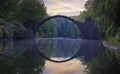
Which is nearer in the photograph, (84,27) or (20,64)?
(20,64)

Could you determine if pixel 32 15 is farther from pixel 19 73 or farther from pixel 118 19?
pixel 19 73

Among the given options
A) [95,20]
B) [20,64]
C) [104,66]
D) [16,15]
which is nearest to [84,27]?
[16,15]

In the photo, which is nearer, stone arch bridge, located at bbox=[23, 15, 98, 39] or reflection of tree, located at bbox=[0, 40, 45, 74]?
reflection of tree, located at bbox=[0, 40, 45, 74]

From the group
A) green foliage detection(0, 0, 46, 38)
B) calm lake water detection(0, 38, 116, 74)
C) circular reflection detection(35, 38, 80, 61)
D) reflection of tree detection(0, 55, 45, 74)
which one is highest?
green foliage detection(0, 0, 46, 38)

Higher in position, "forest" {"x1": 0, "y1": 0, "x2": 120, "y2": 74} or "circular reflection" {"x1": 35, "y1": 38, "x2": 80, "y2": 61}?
"forest" {"x1": 0, "y1": 0, "x2": 120, "y2": 74}

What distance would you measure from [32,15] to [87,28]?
1596 centimetres

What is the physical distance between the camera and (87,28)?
9412 centimetres

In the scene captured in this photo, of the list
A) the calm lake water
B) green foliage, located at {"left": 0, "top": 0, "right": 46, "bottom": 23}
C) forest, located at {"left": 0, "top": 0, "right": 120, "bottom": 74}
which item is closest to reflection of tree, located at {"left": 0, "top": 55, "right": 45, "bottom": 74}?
the calm lake water

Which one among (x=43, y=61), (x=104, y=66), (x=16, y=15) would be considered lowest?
(x=43, y=61)

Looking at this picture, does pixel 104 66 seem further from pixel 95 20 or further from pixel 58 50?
pixel 95 20

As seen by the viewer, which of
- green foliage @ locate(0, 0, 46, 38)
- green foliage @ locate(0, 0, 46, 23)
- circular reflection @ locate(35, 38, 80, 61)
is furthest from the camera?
green foliage @ locate(0, 0, 46, 23)

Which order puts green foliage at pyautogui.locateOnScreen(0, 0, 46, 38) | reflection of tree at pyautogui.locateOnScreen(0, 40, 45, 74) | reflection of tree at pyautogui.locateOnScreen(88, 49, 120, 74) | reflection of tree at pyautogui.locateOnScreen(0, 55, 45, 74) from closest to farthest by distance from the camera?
1. reflection of tree at pyautogui.locateOnScreen(0, 55, 45, 74)
2. reflection of tree at pyautogui.locateOnScreen(0, 40, 45, 74)
3. reflection of tree at pyautogui.locateOnScreen(88, 49, 120, 74)
4. green foliage at pyautogui.locateOnScreen(0, 0, 46, 38)

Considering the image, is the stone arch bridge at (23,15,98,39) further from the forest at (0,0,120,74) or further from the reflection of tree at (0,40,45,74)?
the reflection of tree at (0,40,45,74)

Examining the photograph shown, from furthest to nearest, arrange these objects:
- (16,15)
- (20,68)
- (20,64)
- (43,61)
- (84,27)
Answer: (84,27) → (16,15) → (43,61) → (20,64) → (20,68)
